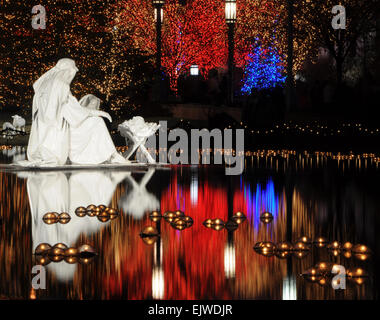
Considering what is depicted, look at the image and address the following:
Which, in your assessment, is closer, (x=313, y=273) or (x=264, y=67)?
(x=313, y=273)

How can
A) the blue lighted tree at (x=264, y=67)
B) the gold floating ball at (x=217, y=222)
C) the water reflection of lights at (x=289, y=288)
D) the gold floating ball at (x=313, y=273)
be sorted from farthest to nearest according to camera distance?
the blue lighted tree at (x=264, y=67) → the gold floating ball at (x=217, y=222) → the gold floating ball at (x=313, y=273) → the water reflection of lights at (x=289, y=288)

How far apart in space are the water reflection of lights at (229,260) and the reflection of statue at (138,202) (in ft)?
8.05

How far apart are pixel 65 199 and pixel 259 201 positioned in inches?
109

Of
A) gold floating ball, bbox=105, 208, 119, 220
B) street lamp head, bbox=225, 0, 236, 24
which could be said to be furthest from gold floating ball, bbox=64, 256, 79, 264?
street lamp head, bbox=225, 0, 236, 24

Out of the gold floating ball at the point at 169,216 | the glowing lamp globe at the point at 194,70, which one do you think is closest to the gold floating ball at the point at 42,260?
the gold floating ball at the point at 169,216

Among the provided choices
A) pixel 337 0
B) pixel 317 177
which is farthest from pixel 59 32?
pixel 317 177

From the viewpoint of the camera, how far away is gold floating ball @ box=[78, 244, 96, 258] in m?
8.16

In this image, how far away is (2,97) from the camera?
33.9 meters

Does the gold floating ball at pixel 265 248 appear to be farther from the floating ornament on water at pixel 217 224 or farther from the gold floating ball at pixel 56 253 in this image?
the gold floating ball at pixel 56 253

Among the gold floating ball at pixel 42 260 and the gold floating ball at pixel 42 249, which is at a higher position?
the gold floating ball at pixel 42 249

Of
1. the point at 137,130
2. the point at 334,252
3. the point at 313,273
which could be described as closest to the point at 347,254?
the point at 334,252

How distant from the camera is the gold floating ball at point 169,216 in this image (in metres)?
10.7

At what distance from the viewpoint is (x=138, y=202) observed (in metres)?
12.8

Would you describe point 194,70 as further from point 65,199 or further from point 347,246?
point 347,246
